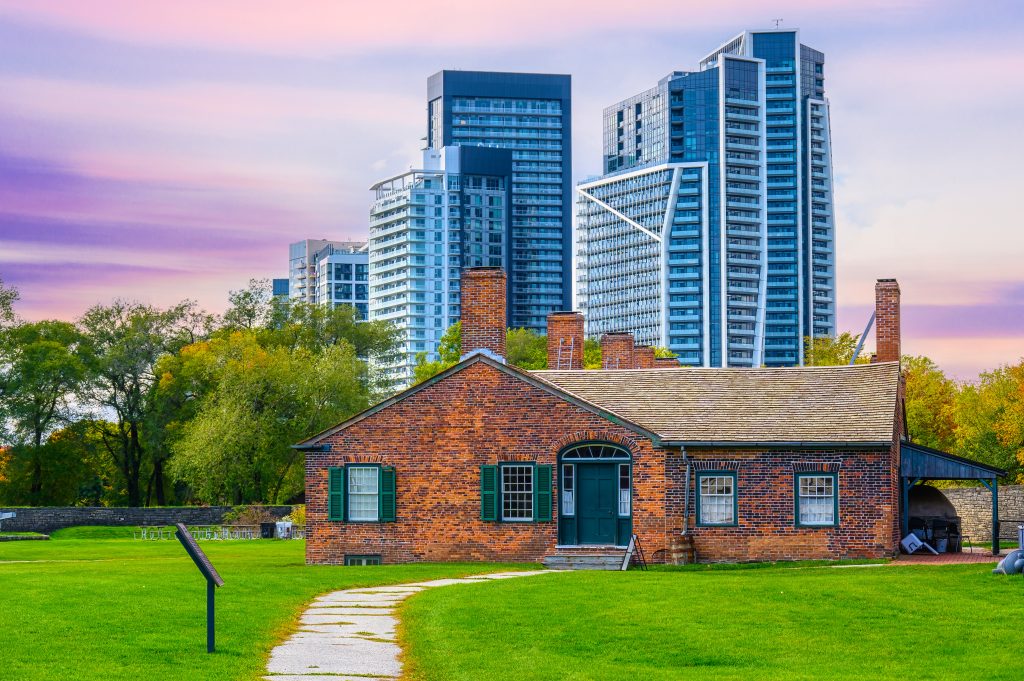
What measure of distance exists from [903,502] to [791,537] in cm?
389

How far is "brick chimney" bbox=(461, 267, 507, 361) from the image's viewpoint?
35.7 metres

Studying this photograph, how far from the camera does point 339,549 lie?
1399 inches

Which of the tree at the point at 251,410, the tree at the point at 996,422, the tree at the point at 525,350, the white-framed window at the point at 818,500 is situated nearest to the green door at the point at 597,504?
the white-framed window at the point at 818,500

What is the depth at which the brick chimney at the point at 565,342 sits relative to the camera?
148 feet

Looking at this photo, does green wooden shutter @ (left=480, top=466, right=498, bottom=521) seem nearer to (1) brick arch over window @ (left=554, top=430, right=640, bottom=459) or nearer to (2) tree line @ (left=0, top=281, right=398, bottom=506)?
(1) brick arch over window @ (left=554, top=430, right=640, bottom=459)

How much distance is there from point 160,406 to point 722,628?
62695 millimetres

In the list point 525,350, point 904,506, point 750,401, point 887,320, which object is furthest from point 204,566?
point 525,350

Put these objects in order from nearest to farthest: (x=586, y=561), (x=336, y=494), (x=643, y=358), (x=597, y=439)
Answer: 1. (x=586, y=561)
2. (x=597, y=439)
3. (x=336, y=494)
4. (x=643, y=358)

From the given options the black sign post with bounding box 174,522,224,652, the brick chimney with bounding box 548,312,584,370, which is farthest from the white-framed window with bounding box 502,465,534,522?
the black sign post with bounding box 174,522,224,652

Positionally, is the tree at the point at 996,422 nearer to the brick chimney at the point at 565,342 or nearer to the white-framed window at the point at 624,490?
the brick chimney at the point at 565,342

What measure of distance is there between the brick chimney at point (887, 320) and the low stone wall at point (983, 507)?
10008 mm

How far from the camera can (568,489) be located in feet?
114

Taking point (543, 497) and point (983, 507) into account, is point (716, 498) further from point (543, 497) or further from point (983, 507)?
point (983, 507)

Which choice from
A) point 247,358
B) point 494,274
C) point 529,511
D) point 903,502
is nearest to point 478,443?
point 529,511
